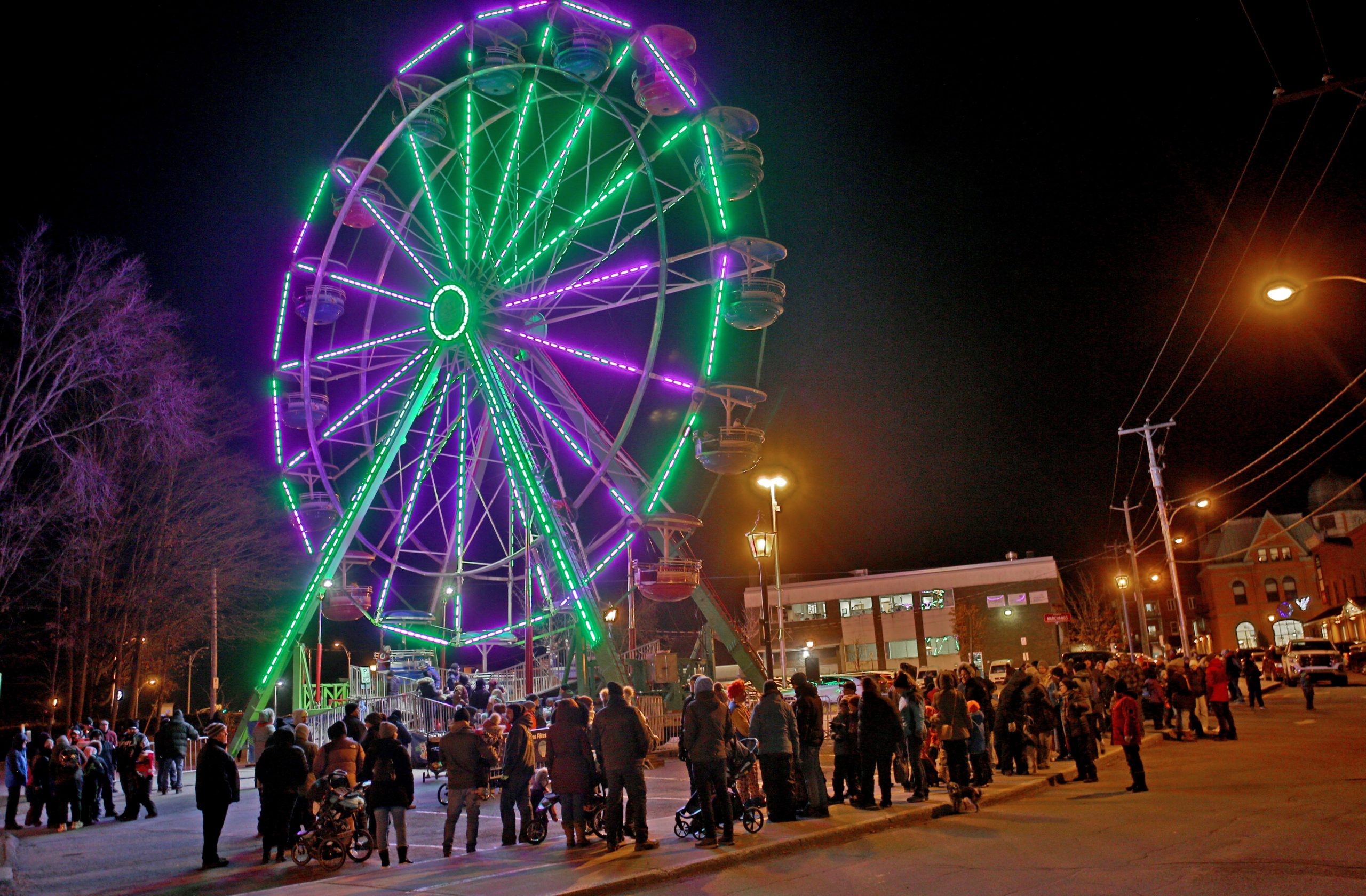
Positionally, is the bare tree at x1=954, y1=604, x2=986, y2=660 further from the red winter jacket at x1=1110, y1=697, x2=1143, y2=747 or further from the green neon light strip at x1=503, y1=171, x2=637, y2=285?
the red winter jacket at x1=1110, y1=697, x2=1143, y2=747

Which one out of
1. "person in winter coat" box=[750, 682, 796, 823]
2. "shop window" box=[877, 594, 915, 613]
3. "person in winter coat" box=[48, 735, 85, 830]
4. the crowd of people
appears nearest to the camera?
the crowd of people

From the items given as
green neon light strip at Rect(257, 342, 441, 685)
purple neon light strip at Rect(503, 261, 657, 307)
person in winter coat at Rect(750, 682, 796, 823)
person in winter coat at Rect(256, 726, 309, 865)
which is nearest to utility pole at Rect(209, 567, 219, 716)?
green neon light strip at Rect(257, 342, 441, 685)

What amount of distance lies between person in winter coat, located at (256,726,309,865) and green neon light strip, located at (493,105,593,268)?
12775 mm

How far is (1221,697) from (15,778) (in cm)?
2232

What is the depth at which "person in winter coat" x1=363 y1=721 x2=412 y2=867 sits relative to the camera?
425 inches

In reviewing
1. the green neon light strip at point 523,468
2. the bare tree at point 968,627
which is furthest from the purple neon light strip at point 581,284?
the bare tree at point 968,627

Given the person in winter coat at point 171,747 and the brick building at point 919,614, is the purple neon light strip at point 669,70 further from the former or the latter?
the brick building at point 919,614

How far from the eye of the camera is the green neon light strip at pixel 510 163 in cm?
2158

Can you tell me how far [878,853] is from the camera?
9.84 meters

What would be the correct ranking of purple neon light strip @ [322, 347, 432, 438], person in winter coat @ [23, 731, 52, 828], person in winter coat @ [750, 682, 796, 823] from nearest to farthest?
1. person in winter coat @ [750, 682, 796, 823]
2. person in winter coat @ [23, 731, 52, 828]
3. purple neon light strip @ [322, 347, 432, 438]

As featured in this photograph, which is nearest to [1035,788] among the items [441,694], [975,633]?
[441,694]

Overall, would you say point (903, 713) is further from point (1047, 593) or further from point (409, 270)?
point (1047, 593)

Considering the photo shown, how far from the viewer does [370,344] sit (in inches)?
906

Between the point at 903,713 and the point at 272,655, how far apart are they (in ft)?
48.2
